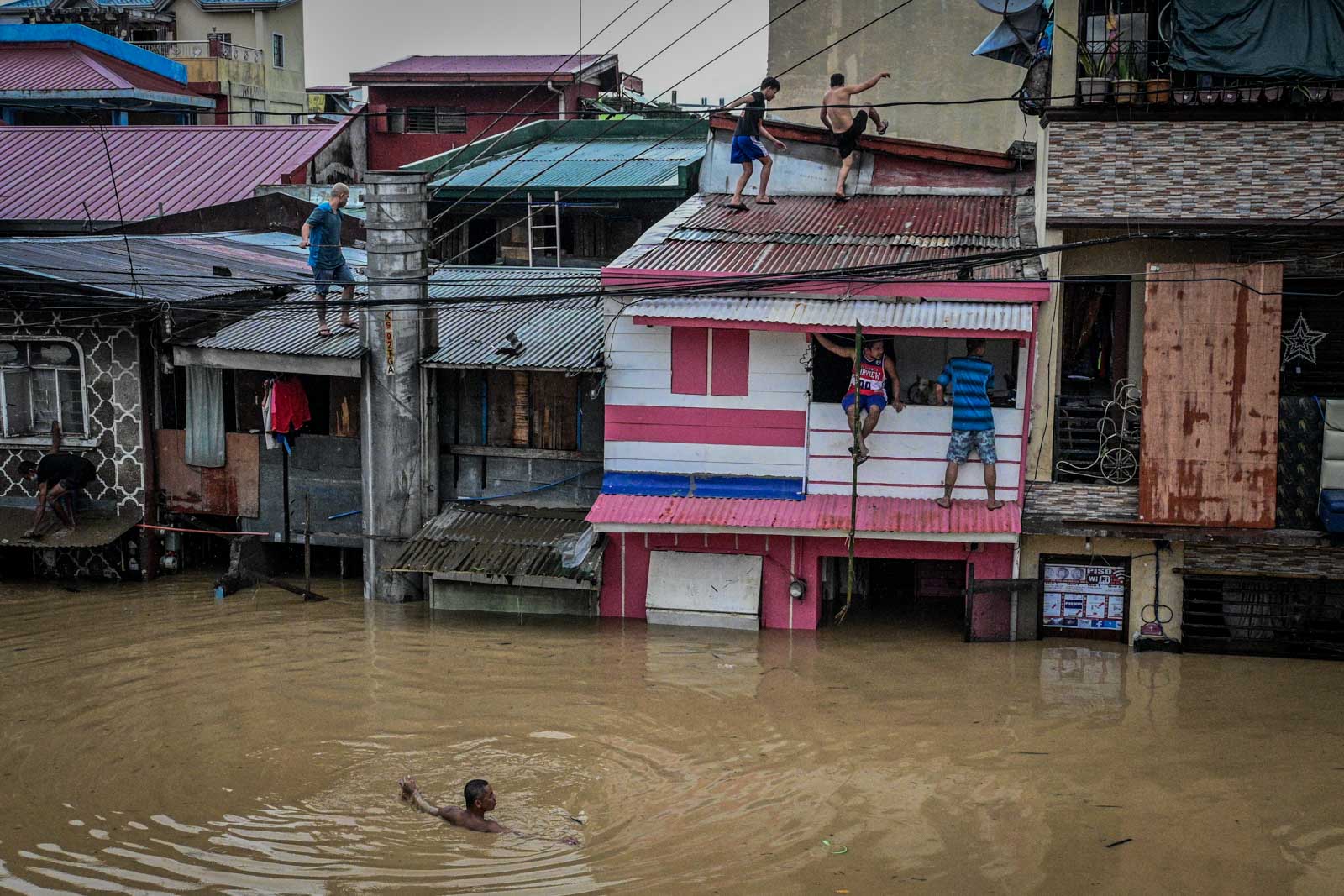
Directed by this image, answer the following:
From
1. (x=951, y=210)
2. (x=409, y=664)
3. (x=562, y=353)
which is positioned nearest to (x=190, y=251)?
(x=562, y=353)

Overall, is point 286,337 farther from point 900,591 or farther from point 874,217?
point 900,591

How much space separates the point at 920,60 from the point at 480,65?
59.5 ft

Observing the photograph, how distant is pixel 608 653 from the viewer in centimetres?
1509

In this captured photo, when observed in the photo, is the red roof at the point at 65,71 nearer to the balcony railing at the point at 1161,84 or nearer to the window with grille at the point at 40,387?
the window with grille at the point at 40,387

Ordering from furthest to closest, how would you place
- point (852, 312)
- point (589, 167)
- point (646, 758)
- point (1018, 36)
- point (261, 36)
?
1. point (261, 36)
2. point (589, 167)
3. point (1018, 36)
4. point (852, 312)
5. point (646, 758)

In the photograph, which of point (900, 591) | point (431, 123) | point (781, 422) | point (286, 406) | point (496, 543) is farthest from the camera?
point (431, 123)

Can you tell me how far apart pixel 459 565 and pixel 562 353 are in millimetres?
2904

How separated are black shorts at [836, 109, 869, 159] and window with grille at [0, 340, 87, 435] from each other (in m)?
10.8

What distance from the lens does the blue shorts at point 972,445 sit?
49.1 ft

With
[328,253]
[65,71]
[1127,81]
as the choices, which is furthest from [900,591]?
[65,71]

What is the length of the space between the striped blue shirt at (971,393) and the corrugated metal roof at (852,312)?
665 millimetres

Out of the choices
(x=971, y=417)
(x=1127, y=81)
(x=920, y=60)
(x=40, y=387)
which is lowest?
(x=971, y=417)

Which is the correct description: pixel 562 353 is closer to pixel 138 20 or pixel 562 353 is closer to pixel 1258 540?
pixel 1258 540

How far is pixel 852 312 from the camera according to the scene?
48.1 feet
